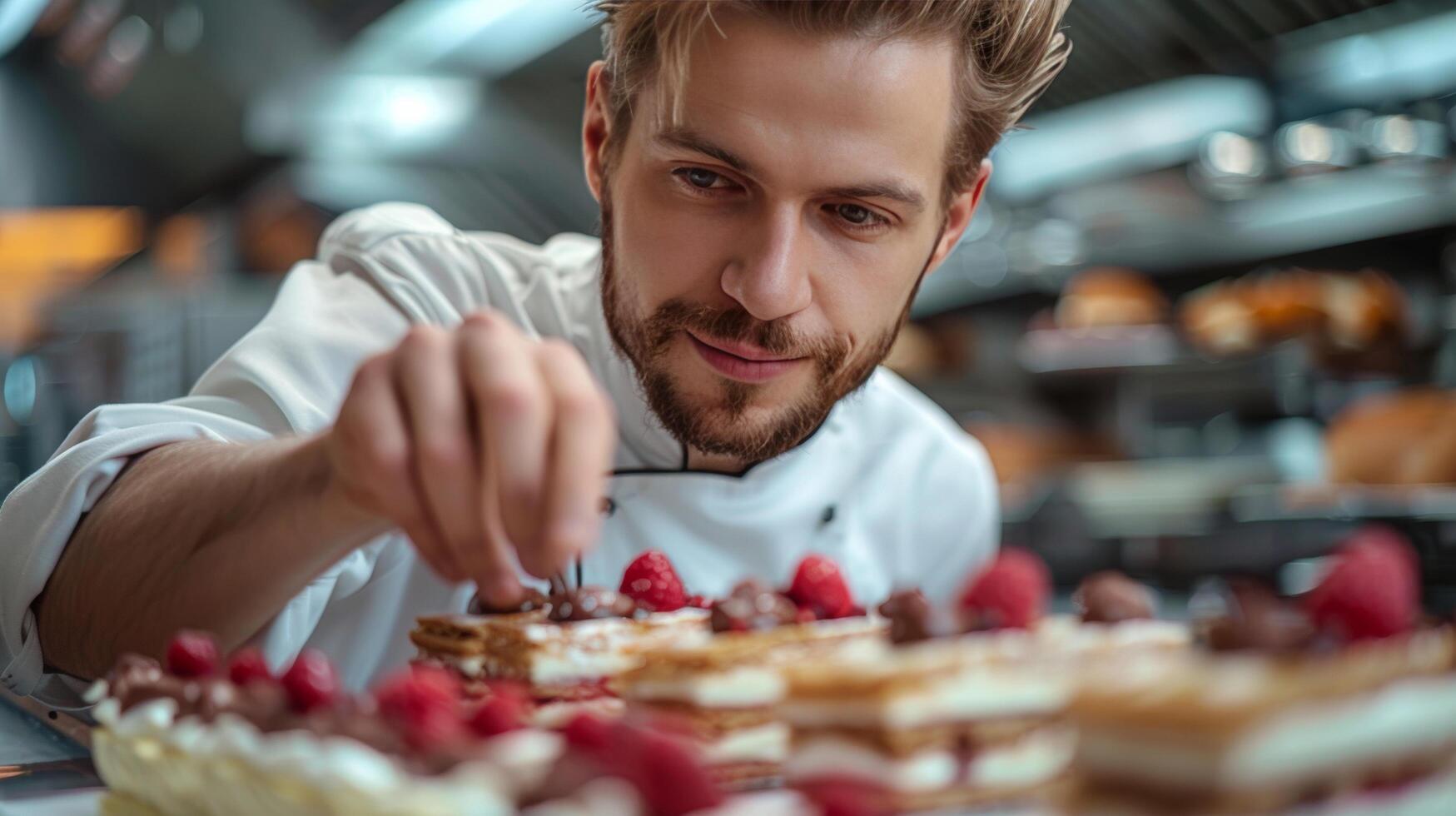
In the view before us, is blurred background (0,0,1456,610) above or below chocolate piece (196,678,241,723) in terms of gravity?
above

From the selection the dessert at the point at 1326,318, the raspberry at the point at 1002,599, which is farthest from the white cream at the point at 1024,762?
the dessert at the point at 1326,318

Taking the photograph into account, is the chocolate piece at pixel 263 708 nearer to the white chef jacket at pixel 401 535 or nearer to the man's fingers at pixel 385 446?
the man's fingers at pixel 385 446

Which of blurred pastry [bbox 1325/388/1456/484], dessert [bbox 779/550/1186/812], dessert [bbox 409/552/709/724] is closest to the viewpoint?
dessert [bbox 779/550/1186/812]

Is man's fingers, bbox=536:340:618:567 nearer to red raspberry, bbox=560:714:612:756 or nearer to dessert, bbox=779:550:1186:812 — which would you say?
red raspberry, bbox=560:714:612:756

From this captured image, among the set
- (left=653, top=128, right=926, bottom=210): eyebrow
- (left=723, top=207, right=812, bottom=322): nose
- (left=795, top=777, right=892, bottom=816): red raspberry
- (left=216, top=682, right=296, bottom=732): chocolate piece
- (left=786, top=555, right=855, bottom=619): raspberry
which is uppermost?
(left=653, top=128, right=926, bottom=210): eyebrow

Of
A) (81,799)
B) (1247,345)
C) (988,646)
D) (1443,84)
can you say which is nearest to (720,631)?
(988,646)

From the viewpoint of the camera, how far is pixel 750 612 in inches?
48.3

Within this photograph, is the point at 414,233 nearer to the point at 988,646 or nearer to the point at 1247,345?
the point at 988,646

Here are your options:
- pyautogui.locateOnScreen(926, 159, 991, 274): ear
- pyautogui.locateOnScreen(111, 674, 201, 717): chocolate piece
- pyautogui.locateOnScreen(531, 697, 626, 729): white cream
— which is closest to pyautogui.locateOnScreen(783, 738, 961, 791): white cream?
pyautogui.locateOnScreen(531, 697, 626, 729): white cream

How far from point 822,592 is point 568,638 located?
0.84ft

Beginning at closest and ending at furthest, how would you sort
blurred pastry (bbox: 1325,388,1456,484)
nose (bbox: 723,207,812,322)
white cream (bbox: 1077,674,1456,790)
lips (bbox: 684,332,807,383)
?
white cream (bbox: 1077,674,1456,790), nose (bbox: 723,207,812,322), lips (bbox: 684,332,807,383), blurred pastry (bbox: 1325,388,1456,484)

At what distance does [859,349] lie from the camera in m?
1.75

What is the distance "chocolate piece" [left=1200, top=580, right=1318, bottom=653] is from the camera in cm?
80

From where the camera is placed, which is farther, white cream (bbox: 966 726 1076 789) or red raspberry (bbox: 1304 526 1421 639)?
white cream (bbox: 966 726 1076 789)
